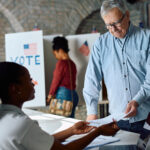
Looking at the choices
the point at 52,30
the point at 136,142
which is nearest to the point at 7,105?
the point at 136,142

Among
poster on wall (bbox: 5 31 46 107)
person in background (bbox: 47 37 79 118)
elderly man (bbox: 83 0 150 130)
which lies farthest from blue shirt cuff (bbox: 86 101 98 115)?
poster on wall (bbox: 5 31 46 107)

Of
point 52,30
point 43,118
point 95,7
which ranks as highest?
point 95,7

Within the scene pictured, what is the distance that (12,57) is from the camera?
4.17 metres

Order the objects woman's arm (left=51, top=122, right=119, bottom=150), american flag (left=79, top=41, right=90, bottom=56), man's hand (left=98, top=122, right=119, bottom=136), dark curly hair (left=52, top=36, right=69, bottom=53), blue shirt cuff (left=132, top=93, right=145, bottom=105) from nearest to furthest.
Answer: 1. woman's arm (left=51, top=122, right=119, bottom=150)
2. man's hand (left=98, top=122, right=119, bottom=136)
3. blue shirt cuff (left=132, top=93, right=145, bottom=105)
4. dark curly hair (left=52, top=36, right=69, bottom=53)
5. american flag (left=79, top=41, right=90, bottom=56)

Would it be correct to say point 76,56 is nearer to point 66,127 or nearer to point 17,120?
point 66,127

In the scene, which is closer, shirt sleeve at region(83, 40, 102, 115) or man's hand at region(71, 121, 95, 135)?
man's hand at region(71, 121, 95, 135)

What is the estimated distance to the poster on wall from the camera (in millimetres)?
3990

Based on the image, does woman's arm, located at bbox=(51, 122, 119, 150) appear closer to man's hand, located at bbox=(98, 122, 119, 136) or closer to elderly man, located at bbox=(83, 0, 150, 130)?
man's hand, located at bbox=(98, 122, 119, 136)

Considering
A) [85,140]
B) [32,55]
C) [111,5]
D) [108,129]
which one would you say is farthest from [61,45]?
[85,140]

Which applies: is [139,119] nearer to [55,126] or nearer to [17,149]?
[55,126]

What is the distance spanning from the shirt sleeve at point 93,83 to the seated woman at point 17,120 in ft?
1.84

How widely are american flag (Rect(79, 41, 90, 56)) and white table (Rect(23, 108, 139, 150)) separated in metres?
1.97

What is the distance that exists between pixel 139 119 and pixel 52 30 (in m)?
4.67

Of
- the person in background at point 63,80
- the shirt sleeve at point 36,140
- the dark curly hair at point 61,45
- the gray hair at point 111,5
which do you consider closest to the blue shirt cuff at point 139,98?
the gray hair at point 111,5
